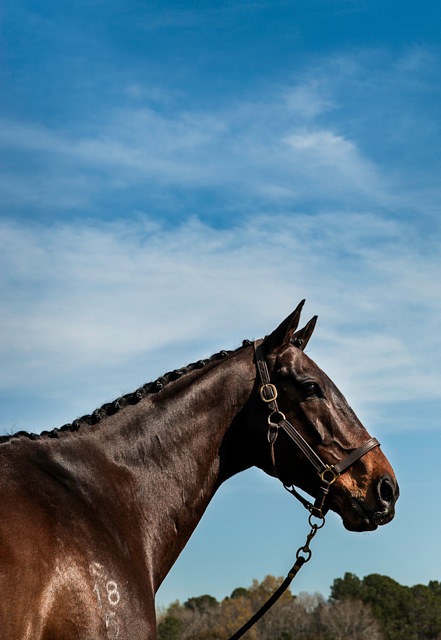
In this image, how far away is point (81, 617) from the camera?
5914 millimetres

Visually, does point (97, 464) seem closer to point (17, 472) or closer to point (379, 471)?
point (17, 472)

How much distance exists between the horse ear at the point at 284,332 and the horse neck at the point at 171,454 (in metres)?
0.23

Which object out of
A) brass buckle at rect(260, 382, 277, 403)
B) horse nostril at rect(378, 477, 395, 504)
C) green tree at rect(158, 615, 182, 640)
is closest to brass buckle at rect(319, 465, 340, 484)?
horse nostril at rect(378, 477, 395, 504)

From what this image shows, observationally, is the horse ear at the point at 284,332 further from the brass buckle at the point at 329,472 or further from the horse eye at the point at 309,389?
the brass buckle at the point at 329,472

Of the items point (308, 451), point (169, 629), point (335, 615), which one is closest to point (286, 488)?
point (308, 451)

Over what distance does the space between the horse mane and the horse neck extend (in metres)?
0.06

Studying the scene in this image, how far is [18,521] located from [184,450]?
1868 mm

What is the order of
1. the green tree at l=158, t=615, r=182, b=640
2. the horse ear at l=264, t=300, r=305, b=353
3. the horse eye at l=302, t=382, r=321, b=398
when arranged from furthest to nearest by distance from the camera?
the green tree at l=158, t=615, r=182, b=640
the horse ear at l=264, t=300, r=305, b=353
the horse eye at l=302, t=382, r=321, b=398

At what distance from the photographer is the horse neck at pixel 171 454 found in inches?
275

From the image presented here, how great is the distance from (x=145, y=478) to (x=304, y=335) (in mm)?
2168

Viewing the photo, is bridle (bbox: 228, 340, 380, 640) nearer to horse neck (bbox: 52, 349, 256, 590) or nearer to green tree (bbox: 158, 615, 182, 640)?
horse neck (bbox: 52, 349, 256, 590)

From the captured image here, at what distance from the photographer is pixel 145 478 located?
7.17m

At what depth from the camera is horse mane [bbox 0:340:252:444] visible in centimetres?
690

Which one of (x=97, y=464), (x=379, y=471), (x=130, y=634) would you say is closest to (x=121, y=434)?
(x=97, y=464)
